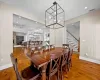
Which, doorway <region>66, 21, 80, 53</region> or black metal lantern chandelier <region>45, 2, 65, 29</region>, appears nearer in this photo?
black metal lantern chandelier <region>45, 2, 65, 29</region>

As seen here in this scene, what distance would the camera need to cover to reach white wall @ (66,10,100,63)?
385 centimetres

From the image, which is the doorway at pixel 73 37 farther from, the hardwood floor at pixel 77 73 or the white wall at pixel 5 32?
the white wall at pixel 5 32

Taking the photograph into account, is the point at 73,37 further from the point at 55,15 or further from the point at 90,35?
the point at 55,15

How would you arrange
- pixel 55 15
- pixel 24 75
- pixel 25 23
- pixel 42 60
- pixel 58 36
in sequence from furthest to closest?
1. pixel 25 23
2. pixel 58 36
3. pixel 55 15
4. pixel 42 60
5. pixel 24 75

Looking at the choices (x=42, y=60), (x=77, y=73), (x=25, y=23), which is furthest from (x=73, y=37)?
(x=42, y=60)

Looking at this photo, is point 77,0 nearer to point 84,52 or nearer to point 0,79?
point 84,52

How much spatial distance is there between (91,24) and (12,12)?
438 centimetres

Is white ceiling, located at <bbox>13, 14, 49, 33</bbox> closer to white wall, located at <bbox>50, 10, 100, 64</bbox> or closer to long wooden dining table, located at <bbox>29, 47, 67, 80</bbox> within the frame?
long wooden dining table, located at <bbox>29, 47, 67, 80</bbox>

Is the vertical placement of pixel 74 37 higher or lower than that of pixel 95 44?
higher

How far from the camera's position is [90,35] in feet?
13.6

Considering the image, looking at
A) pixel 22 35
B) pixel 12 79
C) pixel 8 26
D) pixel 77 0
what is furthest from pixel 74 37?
pixel 22 35

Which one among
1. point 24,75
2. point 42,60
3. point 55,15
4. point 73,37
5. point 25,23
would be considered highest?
point 25,23

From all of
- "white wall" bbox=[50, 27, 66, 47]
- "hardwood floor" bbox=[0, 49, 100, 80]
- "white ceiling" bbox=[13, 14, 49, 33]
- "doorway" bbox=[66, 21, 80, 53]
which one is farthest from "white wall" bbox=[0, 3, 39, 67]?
"doorway" bbox=[66, 21, 80, 53]

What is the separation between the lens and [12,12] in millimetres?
3379
